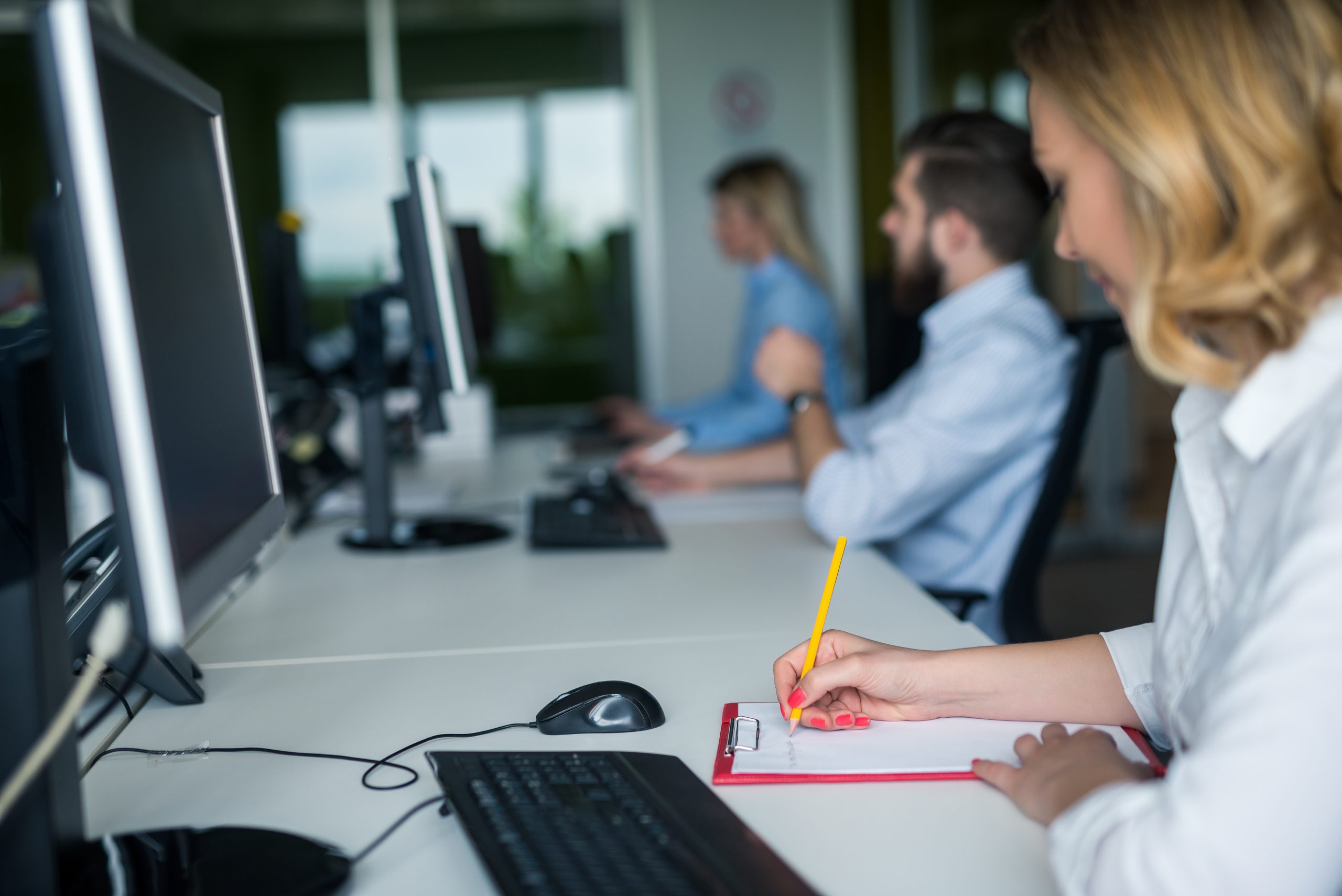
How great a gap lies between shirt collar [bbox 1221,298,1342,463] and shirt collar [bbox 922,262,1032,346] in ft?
4.18

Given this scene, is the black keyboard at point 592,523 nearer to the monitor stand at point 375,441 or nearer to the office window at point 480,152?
the monitor stand at point 375,441

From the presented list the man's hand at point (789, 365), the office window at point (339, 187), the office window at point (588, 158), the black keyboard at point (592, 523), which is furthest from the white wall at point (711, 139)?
the black keyboard at point (592, 523)

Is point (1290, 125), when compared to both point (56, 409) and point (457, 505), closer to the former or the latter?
point (56, 409)

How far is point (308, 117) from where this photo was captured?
5109mm

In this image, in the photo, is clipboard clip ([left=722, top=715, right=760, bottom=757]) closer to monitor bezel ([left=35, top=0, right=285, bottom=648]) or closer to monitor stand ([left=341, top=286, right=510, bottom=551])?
monitor bezel ([left=35, top=0, right=285, bottom=648])

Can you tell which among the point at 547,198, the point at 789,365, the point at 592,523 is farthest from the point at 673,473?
the point at 547,198

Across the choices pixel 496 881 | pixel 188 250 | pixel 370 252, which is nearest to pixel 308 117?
pixel 370 252

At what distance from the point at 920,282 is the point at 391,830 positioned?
1.61m

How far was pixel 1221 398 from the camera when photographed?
2.72ft

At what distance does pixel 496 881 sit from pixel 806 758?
302 mm

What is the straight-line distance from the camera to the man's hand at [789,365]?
2.11 meters

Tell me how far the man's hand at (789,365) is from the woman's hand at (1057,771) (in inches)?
49.9

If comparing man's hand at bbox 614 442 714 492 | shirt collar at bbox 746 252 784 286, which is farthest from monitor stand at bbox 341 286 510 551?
shirt collar at bbox 746 252 784 286

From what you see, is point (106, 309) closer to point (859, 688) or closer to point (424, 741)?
point (424, 741)
